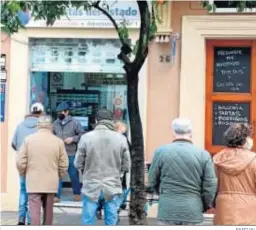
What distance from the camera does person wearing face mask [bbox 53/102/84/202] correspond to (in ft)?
35.7

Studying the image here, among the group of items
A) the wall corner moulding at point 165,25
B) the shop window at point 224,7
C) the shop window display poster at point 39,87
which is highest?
the shop window at point 224,7

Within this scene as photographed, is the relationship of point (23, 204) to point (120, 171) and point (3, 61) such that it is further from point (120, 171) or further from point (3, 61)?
point (3, 61)

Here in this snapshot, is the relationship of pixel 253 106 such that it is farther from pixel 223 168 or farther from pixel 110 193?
pixel 223 168

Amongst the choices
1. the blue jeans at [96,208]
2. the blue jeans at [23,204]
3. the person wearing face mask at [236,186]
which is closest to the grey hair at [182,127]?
the person wearing face mask at [236,186]

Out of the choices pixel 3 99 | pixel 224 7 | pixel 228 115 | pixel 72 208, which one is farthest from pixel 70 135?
pixel 224 7

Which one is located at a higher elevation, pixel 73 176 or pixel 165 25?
pixel 165 25

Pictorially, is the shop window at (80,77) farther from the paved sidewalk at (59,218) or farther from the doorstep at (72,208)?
the paved sidewalk at (59,218)

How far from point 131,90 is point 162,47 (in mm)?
2695

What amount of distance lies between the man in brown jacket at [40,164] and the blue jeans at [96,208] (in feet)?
2.55

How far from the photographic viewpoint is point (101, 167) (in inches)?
292

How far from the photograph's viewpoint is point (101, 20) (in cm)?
1083

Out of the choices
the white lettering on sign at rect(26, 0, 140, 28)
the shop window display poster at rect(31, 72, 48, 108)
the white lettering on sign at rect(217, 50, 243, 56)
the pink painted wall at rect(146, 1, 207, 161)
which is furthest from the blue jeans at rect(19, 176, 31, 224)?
the white lettering on sign at rect(217, 50, 243, 56)

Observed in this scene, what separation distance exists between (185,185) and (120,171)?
6.30 feet

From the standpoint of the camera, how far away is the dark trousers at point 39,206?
8.09m
